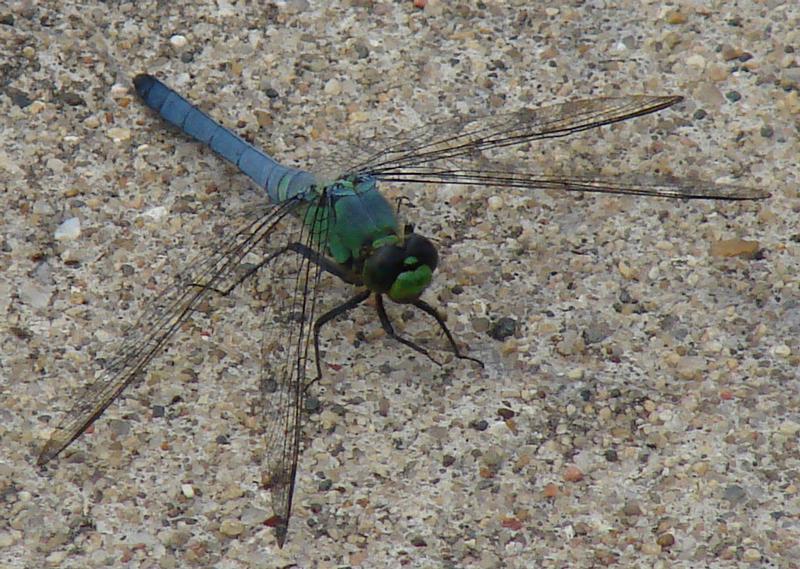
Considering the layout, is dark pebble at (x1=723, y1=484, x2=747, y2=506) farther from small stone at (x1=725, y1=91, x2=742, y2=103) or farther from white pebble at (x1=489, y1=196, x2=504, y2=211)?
small stone at (x1=725, y1=91, x2=742, y2=103)

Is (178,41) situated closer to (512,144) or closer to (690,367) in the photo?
(512,144)

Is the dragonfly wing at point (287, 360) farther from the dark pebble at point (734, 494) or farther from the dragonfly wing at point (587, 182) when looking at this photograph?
the dark pebble at point (734, 494)

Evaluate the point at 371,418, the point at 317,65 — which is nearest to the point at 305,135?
the point at 317,65

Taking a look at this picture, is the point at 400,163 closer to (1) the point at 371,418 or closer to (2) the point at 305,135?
(2) the point at 305,135

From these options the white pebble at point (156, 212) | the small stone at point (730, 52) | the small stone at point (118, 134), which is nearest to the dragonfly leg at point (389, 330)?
the white pebble at point (156, 212)

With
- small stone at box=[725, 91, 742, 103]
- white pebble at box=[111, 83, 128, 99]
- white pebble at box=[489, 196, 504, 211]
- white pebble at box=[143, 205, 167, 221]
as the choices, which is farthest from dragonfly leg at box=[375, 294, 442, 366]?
small stone at box=[725, 91, 742, 103]
